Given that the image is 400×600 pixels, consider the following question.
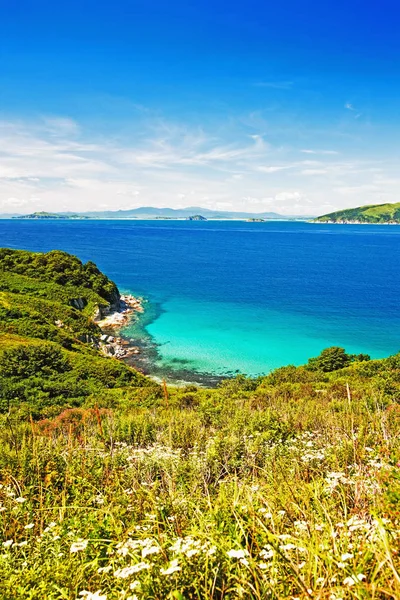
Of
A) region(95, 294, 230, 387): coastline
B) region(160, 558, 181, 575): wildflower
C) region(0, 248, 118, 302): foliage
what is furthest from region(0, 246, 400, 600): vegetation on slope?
region(0, 248, 118, 302): foliage

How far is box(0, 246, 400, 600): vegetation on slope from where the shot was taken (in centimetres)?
272

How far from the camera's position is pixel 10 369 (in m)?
25.5

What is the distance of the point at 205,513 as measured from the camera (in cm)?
400

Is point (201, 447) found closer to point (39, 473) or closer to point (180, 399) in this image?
point (39, 473)

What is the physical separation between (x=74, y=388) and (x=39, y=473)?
20011 millimetres

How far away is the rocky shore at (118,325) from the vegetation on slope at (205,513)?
82.3ft

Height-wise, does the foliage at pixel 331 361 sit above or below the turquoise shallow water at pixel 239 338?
above

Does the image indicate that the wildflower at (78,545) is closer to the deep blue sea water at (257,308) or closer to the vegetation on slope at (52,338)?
the vegetation on slope at (52,338)

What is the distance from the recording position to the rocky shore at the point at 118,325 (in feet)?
133

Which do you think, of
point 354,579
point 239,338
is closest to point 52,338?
point 239,338

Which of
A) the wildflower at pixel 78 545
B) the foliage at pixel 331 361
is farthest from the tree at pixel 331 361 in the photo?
the wildflower at pixel 78 545

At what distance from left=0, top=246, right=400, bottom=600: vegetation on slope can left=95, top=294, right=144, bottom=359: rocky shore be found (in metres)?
25.1

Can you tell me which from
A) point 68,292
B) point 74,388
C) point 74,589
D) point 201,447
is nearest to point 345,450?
point 201,447

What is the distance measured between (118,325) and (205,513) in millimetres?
46951
